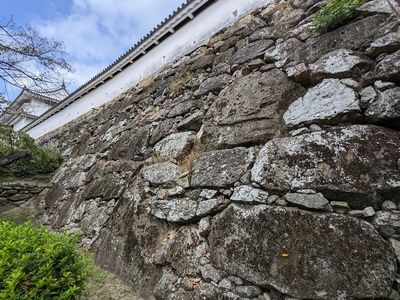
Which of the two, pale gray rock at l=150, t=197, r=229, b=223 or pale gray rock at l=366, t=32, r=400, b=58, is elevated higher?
pale gray rock at l=366, t=32, r=400, b=58

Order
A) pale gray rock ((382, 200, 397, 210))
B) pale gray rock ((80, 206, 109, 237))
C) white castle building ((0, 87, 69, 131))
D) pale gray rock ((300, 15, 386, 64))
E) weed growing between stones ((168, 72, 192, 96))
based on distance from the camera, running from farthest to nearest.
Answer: white castle building ((0, 87, 69, 131)) → weed growing between stones ((168, 72, 192, 96)) → pale gray rock ((80, 206, 109, 237)) → pale gray rock ((300, 15, 386, 64)) → pale gray rock ((382, 200, 397, 210))

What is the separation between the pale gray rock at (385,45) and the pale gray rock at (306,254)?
5.57ft

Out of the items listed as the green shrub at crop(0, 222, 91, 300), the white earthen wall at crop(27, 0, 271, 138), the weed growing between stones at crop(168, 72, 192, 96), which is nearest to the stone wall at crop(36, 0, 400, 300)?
the weed growing between stones at crop(168, 72, 192, 96)

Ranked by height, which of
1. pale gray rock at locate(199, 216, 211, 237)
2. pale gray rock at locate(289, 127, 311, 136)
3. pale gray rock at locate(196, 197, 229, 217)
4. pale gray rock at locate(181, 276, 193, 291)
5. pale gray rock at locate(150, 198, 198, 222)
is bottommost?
pale gray rock at locate(181, 276, 193, 291)

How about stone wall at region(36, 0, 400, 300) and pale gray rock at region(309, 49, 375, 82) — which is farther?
pale gray rock at region(309, 49, 375, 82)

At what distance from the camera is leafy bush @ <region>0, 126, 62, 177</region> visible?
631 cm

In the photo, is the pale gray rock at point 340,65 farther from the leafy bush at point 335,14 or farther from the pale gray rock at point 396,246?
the pale gray rock at point 396,246

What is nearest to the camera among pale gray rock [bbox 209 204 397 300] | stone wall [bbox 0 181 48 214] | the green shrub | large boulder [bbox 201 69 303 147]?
the green shrub

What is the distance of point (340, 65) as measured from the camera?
2.31 meters

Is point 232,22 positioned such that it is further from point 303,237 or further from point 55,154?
point 55,154

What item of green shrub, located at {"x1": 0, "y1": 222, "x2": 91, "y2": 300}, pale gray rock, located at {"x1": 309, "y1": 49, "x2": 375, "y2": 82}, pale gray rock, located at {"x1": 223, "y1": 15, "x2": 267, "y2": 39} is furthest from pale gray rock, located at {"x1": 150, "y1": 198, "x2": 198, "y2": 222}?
pale gray rock, located at {"x1": 223, "y1": 15, "x2": 267, "y2": 39}

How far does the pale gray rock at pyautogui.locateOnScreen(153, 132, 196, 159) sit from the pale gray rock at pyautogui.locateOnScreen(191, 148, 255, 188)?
0.47m

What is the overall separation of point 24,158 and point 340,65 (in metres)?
7.98

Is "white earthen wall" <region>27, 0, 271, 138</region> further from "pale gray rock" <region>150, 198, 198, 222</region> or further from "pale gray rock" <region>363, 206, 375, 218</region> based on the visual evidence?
"pale gray rock" <region>363, 206, 375, 218</region>
